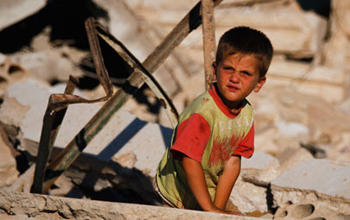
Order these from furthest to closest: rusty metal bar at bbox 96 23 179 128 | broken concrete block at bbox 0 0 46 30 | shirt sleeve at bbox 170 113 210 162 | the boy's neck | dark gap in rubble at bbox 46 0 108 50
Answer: dark gap in rubble at bbox 46 0 108 50 → broken concrete block at bbox 0 0 46 30 → rusty metal bar at bbox 96 23 179 128 → the boy's neck → shirt sleeve at bbox 170 113 210 162

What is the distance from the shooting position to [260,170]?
2621mm

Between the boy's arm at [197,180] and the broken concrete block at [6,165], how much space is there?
1.91m

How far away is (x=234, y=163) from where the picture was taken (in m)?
1.98

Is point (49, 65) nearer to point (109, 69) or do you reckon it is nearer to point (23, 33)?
point (23, 33)

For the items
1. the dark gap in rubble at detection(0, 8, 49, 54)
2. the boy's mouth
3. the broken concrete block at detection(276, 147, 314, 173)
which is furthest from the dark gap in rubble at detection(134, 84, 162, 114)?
the boy's mouth

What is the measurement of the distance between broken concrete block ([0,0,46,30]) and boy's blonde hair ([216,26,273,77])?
3414mm

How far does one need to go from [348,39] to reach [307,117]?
259 centimetres

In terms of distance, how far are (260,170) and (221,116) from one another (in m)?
1.00

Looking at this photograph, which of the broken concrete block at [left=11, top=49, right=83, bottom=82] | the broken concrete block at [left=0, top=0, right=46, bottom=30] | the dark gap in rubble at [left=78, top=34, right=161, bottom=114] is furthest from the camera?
the dark gap in rubble at [left=78, top=34, right=161, bottom=114]

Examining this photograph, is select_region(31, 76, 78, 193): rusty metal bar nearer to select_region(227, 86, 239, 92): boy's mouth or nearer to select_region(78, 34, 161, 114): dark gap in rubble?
select_region(227, 86, 239, 92): boy's mouth

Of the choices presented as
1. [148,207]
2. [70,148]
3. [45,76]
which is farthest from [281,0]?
[148,207]

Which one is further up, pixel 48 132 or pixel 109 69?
pixel 109 69

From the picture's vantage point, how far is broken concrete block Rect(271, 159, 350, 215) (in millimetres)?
2119

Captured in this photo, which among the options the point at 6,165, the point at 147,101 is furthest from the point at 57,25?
the point at 6,165
